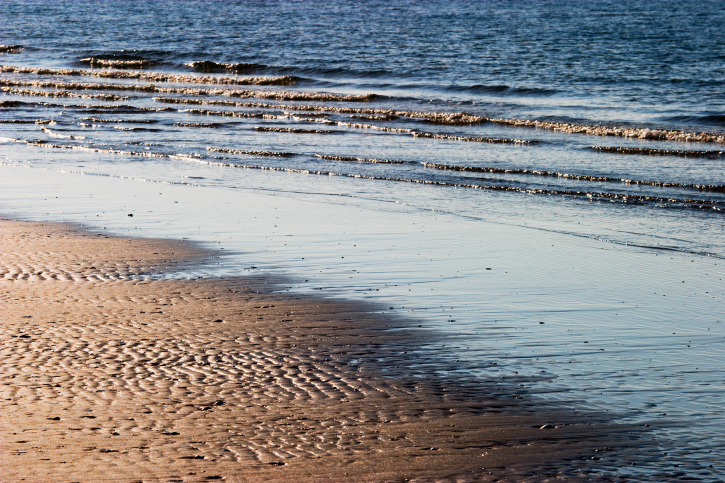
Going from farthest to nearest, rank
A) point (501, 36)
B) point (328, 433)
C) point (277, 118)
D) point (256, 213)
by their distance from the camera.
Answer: point (501, 36), point (277, 118), point (256, 213), point (328, 433)

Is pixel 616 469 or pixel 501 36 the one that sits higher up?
pixel 501 36

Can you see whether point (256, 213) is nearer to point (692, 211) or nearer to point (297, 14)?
point (692, 211)

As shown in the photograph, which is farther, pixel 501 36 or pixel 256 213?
pixel 501 36

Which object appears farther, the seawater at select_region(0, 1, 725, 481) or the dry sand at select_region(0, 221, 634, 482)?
the seawater at select_region(0, 1, 725, 481)

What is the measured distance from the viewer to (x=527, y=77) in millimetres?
31594

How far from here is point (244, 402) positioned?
5.19m

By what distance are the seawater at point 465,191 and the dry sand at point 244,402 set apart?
0.43m

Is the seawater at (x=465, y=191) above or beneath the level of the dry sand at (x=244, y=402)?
above

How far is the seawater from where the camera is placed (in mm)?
6160

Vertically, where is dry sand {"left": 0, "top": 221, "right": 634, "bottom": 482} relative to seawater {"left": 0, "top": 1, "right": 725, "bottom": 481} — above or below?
below

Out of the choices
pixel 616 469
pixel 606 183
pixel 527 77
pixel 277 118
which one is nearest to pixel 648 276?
pixel 616 469

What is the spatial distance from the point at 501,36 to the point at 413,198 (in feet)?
129

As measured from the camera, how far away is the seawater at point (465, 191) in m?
6.16

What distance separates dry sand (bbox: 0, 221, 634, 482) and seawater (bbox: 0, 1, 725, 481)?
1.42ft
